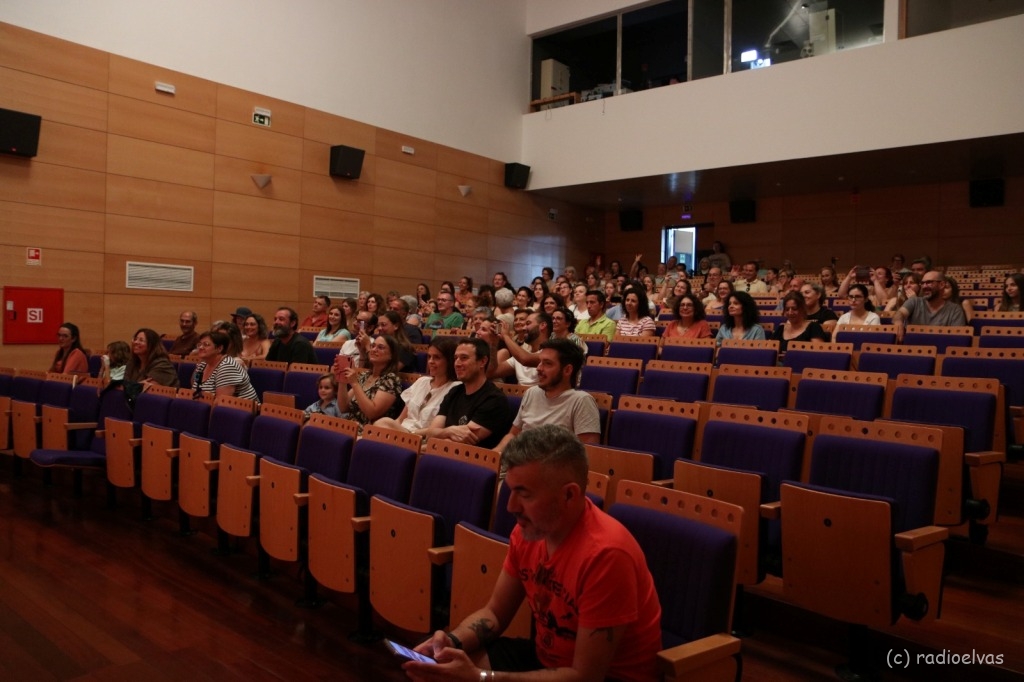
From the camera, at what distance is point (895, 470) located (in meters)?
1.96

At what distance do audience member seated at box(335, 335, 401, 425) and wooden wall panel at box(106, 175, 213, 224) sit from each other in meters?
4.06

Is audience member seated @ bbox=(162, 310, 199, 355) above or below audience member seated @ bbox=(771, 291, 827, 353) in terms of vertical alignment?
below

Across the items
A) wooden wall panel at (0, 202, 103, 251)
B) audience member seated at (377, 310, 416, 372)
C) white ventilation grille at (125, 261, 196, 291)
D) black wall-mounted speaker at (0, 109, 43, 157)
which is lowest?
audience member seated at (377, 310, 416, 372)

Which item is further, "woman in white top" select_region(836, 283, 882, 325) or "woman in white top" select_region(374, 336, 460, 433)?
"woman in white top" select_region(836, 283, 882, 325)

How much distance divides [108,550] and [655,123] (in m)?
7.38

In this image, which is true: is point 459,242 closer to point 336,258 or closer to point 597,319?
point 336,258

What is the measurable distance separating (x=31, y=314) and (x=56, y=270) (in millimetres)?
414

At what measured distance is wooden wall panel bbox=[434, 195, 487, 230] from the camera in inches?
352

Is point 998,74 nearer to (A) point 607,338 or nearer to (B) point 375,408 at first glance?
(A) point 607,338

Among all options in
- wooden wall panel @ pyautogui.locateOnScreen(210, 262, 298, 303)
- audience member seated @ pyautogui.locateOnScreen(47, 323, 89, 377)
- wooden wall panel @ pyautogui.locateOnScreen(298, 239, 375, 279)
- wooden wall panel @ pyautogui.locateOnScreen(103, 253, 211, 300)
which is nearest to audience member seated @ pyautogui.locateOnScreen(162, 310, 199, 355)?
audience member seated @ pyautogui.locateOnScreen(47, 323, 89, 377)

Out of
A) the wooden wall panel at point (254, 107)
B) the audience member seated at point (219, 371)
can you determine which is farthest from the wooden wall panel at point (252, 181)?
→ the audience member seated at point (219, 371)

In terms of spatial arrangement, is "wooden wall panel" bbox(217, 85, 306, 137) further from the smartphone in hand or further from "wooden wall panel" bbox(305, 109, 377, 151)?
the smartphone in hand

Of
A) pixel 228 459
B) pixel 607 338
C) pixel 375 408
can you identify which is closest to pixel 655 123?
pixel 607 338

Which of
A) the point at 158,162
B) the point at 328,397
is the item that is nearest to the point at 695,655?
the point at 328,397
